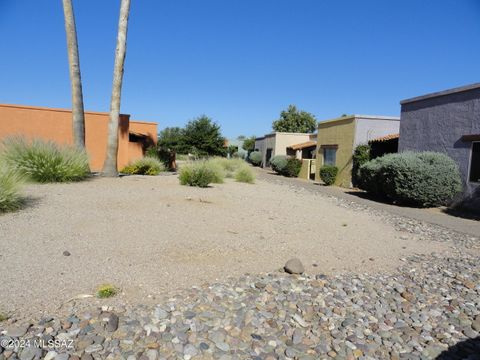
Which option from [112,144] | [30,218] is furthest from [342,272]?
[112,144]

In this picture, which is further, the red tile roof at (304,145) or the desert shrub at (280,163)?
the red tile roof at (304,145)

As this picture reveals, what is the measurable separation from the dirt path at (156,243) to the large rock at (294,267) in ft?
0.67

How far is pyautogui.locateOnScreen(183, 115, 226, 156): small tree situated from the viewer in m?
25.8

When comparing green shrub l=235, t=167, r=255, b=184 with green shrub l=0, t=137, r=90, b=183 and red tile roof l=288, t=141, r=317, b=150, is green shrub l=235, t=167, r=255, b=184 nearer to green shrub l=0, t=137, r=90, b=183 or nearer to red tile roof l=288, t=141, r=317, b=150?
green shrub l=0, t=137, r=90, b=183

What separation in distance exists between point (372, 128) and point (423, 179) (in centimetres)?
833

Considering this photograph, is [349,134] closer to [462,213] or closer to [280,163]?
[280,163]

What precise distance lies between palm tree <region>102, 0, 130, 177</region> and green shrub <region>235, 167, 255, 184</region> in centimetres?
546

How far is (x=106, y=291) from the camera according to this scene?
3594 millimetres

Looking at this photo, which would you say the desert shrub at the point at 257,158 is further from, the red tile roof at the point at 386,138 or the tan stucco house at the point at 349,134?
the red tile roof at the point at 386,138

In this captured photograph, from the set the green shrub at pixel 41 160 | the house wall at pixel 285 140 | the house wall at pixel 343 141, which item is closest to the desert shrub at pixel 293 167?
the house wall at pixel 343 141

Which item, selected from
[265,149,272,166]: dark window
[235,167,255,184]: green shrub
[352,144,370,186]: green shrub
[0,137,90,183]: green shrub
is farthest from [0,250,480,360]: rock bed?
[265,149,272,166]: dark window

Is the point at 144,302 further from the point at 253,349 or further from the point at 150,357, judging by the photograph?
the point at 253,349

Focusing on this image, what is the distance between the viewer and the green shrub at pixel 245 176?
52.1ft

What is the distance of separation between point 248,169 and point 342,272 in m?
12.0
